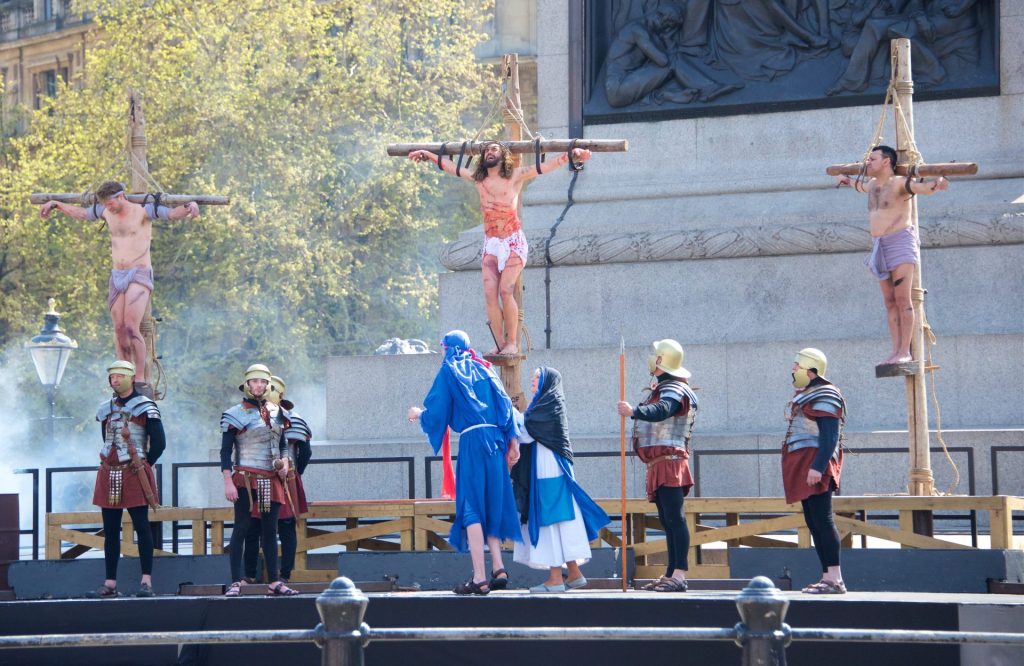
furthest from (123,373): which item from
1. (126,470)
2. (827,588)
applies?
(827,588)

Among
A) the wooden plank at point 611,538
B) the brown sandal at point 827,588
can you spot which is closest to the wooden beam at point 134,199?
the wooden plank at point 611,538

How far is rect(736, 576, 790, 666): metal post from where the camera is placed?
785cm

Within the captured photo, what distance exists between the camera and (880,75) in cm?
1788

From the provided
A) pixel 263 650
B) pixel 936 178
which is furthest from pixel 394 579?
pixel 936 178

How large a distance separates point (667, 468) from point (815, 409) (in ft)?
3.49

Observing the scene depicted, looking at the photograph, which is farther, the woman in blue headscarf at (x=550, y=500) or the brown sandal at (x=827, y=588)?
the woman in blue headscarf at (x=550, y=500)

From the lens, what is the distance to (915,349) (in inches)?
571

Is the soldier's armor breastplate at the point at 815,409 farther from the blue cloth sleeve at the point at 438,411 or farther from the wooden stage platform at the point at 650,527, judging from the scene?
the blue cloth sleeve at the point at 438,411

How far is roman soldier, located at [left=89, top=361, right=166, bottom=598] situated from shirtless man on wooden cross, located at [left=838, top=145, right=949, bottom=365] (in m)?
5.77

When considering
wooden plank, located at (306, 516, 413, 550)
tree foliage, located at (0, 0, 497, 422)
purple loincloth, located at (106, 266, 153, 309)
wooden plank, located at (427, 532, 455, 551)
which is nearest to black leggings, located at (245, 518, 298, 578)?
wooden plank, located at (306, 516, 413, 550)

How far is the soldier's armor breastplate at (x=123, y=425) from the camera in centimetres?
1388

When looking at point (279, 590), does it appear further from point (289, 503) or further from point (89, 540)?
point (89, 540)

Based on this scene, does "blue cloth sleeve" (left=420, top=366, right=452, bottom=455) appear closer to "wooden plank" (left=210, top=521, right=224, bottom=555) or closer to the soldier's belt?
the soldier's belt

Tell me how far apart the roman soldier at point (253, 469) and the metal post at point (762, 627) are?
19.7 ft
